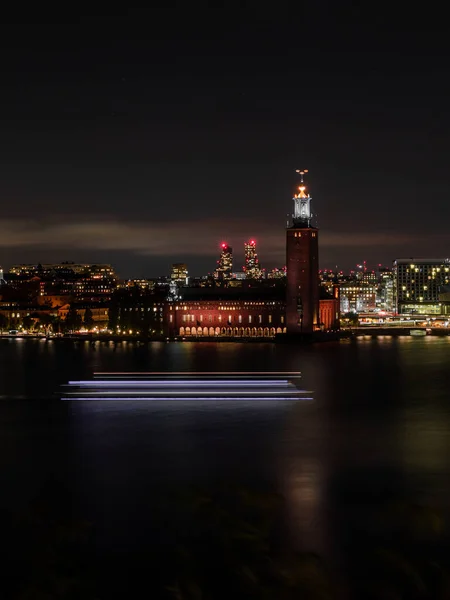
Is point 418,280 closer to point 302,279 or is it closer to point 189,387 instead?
point 302,279

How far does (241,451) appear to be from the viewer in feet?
31.9

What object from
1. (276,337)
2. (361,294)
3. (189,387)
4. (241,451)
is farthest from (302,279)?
(361,294)

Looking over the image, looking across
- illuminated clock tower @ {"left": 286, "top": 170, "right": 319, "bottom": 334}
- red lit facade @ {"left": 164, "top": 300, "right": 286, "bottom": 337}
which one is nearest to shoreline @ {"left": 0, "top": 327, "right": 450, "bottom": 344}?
illuminated clock tower @ {"left": 286, "top": 170, "right": 319, "bottom": 334}

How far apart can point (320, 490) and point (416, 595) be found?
405cm

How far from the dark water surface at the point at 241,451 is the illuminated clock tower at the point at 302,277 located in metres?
14.4

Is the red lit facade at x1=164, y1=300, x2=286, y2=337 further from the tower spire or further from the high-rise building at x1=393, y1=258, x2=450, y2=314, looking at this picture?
the high-rise building at x1=393, y1=258, x2=450, y2=314

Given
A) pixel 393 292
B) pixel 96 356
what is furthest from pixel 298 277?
pixel 393 292

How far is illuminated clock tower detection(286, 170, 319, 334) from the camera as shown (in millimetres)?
32094

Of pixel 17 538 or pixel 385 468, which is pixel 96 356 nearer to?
pixel 385 468

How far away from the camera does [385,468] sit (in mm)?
8742

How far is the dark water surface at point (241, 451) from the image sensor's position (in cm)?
717

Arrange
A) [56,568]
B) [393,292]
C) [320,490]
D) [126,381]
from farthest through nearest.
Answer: [393,292] → [126,381] → [320,490] → [56,568]

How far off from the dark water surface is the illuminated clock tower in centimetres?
1435

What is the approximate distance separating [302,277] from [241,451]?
2272 cm
